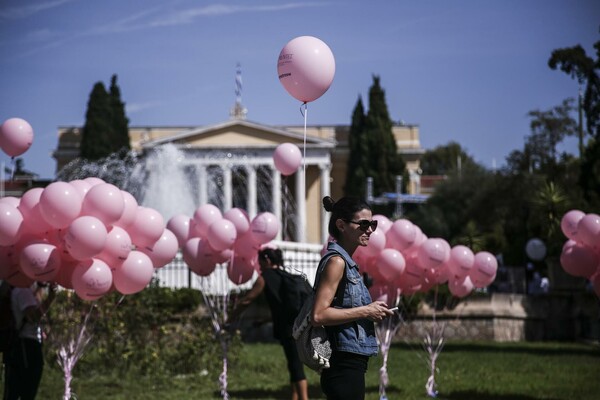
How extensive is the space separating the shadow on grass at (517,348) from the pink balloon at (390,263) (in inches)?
337

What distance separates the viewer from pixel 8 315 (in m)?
8.44

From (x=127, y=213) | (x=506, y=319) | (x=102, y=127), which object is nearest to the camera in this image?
(x=127, y=213)

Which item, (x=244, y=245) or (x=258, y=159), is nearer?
(x=244, y=245)

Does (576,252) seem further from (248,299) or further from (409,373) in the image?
(409,373)

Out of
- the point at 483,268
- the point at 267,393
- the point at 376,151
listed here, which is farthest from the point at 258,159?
the point at 483,268

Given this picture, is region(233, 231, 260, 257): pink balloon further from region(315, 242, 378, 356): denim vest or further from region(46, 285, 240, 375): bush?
region(315, 242, 378, 356): denim vest

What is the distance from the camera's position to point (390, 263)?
1093cm

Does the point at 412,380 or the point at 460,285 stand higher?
the point at 460,285

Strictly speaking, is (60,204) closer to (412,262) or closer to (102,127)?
(412,262)

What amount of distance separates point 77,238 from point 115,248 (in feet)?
1.75

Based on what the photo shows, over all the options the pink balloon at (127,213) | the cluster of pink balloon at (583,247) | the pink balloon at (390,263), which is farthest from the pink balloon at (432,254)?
the pink balloon at (127,213)

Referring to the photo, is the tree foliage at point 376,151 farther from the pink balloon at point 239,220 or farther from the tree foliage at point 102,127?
the pink balloon at point 239,220

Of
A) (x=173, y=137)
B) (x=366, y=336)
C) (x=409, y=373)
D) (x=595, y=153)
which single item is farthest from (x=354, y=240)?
(x=173, y=137)

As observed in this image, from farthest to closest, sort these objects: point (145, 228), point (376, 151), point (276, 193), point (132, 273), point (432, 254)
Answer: point (276, 193), point (376, 151), point (432, 254), point (145, 228), point (132, 273)
